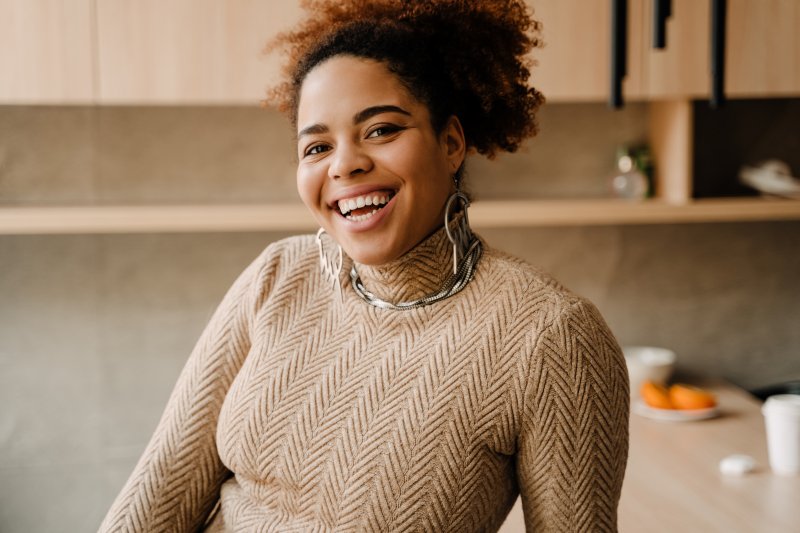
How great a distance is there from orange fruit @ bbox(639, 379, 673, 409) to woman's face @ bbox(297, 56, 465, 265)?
135 cm

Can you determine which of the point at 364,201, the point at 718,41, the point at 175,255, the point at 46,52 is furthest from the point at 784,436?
the point at 46,52

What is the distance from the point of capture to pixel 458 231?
113 cm

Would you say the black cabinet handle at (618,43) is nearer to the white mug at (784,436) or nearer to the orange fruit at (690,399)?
the white mug at (784,436)

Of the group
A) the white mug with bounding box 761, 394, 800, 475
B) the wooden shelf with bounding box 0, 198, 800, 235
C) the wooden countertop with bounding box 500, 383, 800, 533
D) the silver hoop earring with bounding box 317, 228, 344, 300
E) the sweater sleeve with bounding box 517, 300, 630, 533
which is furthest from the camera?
the wooden shelf with bounding box 0, 198, 800, 235

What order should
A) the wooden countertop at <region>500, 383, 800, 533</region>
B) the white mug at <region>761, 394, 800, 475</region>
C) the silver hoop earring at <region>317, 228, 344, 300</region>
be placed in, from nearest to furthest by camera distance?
the silver hoop earring at <region>317, 228, 344, 300</region> < the wooden countertop at <region>500, 383, 800, 533</region> < the white mug at <region>761, 394, 800, 475</region>

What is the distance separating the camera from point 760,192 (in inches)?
99.9

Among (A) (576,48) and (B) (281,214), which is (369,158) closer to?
(B) (281,214)

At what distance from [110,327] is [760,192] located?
203cm

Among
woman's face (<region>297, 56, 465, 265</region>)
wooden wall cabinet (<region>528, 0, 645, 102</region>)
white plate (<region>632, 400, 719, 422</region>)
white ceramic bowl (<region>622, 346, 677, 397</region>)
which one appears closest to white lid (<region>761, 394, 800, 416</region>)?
white plate (<region>632, 400, 719, 422</region>)

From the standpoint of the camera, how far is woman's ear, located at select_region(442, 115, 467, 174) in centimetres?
111

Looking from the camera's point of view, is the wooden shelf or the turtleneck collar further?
the wooden shelf

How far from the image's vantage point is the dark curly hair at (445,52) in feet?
3.52

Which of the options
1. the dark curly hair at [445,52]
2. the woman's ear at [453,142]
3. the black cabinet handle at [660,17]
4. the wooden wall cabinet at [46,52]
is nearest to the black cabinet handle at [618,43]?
the black cabinet handle at [660,17]

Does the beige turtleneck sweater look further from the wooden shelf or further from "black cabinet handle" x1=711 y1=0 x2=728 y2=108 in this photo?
the wooden shelf
